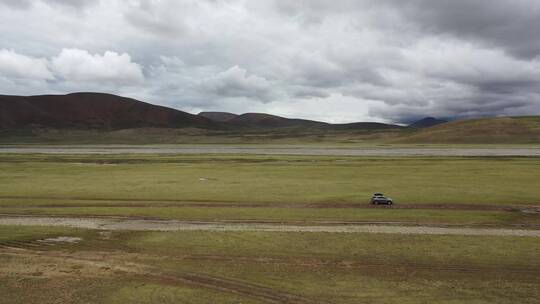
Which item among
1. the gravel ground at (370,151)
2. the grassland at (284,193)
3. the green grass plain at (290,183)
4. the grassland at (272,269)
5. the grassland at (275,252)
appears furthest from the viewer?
the gravel ground at (370,151)

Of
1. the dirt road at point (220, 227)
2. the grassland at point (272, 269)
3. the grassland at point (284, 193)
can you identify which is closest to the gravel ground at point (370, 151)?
the grassland at point (284, 193)

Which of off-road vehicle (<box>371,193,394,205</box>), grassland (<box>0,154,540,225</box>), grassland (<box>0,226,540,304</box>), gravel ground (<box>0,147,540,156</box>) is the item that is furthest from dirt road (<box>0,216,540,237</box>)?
gravel ground (<box>0,147,540,156</box>)

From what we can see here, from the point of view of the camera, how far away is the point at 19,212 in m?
43.1

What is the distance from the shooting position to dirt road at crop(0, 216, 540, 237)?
1331 inches

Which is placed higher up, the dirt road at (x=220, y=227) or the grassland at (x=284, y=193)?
the grassland at (x=284, y=193)

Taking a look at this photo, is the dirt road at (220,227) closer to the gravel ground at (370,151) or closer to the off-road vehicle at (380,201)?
the off-road vehicle at (380,201)

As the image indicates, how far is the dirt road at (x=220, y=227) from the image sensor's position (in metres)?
33.8

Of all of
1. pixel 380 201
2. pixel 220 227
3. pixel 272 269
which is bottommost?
pixel 272 269

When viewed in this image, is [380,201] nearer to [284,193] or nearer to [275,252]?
[284,193]

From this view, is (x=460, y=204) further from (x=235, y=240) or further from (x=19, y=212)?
(x=19, y=212)

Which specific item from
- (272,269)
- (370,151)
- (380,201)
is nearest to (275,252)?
(272,269)

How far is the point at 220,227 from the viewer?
35.6 metres

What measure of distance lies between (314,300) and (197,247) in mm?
11694

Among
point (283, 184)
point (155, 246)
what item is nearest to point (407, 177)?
point (283, 184)
